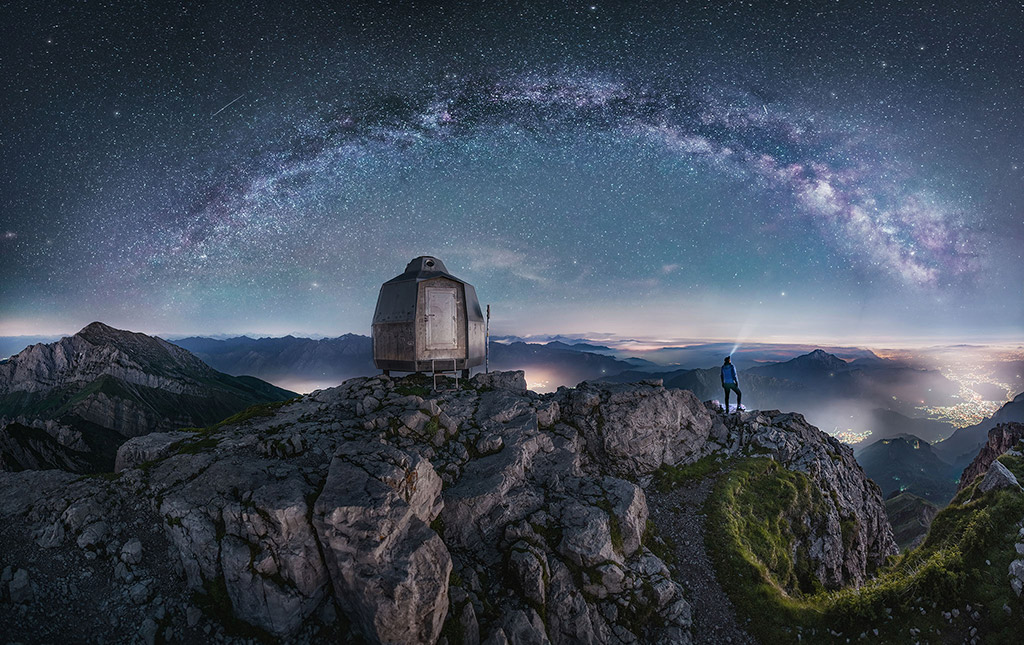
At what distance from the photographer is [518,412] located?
2569 cm

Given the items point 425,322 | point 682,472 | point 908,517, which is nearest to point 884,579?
Result: point 682,472

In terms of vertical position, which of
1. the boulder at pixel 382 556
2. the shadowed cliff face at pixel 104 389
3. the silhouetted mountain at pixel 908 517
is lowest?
the silhouetted mountain at pixel 908 517

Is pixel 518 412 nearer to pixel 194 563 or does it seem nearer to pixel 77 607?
pixel 194 563

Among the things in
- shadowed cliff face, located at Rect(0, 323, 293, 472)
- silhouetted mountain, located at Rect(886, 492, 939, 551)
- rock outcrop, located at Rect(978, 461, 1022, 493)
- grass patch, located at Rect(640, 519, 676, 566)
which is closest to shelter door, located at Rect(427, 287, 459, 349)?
grass patch, located at Rect(640, 519, 676, 566)

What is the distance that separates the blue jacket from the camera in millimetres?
30294

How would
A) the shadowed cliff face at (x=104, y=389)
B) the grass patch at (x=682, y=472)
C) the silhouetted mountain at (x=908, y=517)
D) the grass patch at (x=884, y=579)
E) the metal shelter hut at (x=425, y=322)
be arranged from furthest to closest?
the shadowed cliff face at (x=104, y=389) → the silhouetted mountain at (x=908, y=517) → the metal shelter hut at (x=425, y=322) → the grass patch at (x=682, y=472) → the grass patch at (x=884, y=579)

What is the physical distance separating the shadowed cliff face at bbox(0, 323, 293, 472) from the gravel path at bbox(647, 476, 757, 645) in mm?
137799

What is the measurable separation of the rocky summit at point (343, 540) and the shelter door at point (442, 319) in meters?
5.44

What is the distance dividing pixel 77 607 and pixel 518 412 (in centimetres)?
2031

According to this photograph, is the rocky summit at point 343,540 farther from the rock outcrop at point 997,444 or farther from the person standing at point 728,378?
the rock outcrop at point 997,444

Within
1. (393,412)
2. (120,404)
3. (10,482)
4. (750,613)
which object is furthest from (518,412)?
(120,404)

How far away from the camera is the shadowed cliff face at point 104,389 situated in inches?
4471

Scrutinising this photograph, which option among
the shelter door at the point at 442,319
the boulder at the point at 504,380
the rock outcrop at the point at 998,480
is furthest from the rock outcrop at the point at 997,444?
the shelter door at the point at 442,319

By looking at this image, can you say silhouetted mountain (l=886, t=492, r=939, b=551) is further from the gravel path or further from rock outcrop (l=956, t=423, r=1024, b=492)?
the gravel path
